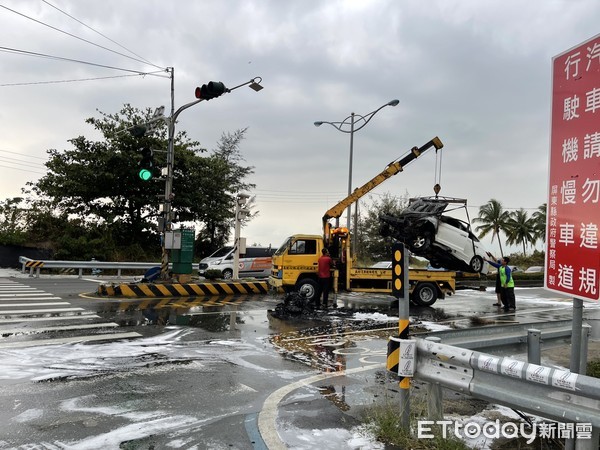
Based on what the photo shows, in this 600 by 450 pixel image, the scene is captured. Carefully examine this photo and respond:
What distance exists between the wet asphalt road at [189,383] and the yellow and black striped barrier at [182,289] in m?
4.11

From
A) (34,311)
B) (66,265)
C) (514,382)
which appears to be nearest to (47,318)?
(34,311)

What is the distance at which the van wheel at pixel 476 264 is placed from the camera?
647 inches

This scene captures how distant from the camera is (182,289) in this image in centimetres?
1669

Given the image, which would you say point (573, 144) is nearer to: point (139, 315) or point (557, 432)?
point (557, 432)

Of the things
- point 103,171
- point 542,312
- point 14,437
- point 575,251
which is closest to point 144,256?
point 103,171

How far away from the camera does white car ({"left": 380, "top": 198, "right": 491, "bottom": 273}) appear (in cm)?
1603

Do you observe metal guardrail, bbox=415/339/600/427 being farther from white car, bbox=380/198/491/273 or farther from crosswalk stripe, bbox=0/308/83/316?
white car, bbox=380/198/491/273

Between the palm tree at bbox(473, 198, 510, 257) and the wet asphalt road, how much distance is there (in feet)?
154

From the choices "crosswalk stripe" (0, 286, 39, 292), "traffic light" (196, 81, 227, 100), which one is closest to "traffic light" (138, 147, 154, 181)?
"traffic light" (196, 81, 227, 100)

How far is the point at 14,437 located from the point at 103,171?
27.9 meters

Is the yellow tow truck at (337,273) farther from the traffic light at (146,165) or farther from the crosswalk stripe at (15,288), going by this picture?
the crosswalk stripe at (15,288)

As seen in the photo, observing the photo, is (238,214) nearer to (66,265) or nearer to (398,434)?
(66,265)

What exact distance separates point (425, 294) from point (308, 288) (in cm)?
431

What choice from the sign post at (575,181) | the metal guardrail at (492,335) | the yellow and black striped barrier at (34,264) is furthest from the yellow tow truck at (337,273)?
the yellow and black striped barrier at (34,264)
